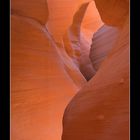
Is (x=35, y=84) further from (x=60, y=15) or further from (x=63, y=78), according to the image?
(x=60, y=15)

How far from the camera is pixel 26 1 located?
278cm

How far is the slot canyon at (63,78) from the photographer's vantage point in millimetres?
1741

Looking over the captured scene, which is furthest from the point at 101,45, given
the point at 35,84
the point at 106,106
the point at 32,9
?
the point at 106,106

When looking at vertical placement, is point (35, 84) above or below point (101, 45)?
above

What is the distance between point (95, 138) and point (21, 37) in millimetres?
1265

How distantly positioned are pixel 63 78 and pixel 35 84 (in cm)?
49

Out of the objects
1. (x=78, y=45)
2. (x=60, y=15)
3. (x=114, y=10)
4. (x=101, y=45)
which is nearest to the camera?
(x=114, y=10)

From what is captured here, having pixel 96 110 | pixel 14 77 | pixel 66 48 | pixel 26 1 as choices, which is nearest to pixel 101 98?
pixel 96 110

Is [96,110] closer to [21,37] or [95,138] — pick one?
[95,138]

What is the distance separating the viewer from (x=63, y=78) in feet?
9.95

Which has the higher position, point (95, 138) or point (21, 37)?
point (21, 37)
